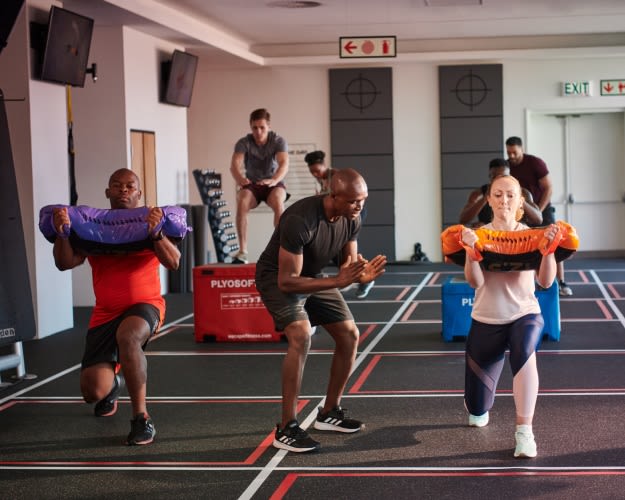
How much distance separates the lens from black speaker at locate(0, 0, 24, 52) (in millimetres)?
6621

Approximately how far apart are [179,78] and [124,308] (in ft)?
25.8

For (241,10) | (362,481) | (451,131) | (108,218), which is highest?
(241,10)

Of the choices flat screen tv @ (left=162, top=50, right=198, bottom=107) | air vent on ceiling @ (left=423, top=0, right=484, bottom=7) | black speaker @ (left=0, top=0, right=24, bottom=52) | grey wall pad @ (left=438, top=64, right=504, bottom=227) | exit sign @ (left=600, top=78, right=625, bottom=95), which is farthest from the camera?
grey wall pad @ (left=438, top=64, right=504, bottom=227)

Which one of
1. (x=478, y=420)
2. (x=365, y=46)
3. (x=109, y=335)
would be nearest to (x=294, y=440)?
Result: (x=478, y=420)

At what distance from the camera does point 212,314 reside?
8.51 m

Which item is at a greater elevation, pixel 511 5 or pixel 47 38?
pixel 511 5

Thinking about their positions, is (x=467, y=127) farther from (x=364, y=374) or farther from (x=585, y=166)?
(x=364, y=374)

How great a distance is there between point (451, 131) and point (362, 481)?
38.9 feet

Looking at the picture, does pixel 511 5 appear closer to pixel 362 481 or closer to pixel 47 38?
pixel 47 38

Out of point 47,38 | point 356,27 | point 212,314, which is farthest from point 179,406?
point 356,27

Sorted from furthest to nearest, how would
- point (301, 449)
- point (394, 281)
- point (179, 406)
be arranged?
point (394, 281) < point (179, 406) < point (301, 449)

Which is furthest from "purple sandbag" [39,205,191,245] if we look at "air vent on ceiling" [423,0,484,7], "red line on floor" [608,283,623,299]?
"air vent on ceiling" [423,0,484,7]

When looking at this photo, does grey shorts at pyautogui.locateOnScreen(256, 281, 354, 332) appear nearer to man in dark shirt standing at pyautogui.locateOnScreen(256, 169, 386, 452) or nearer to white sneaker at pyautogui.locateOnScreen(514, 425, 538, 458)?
man in dark shirt standing at pyautogui.locateOnScreen(256, 169, 386, 452)

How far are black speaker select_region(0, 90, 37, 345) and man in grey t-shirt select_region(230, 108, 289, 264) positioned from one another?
2369 millimetres
